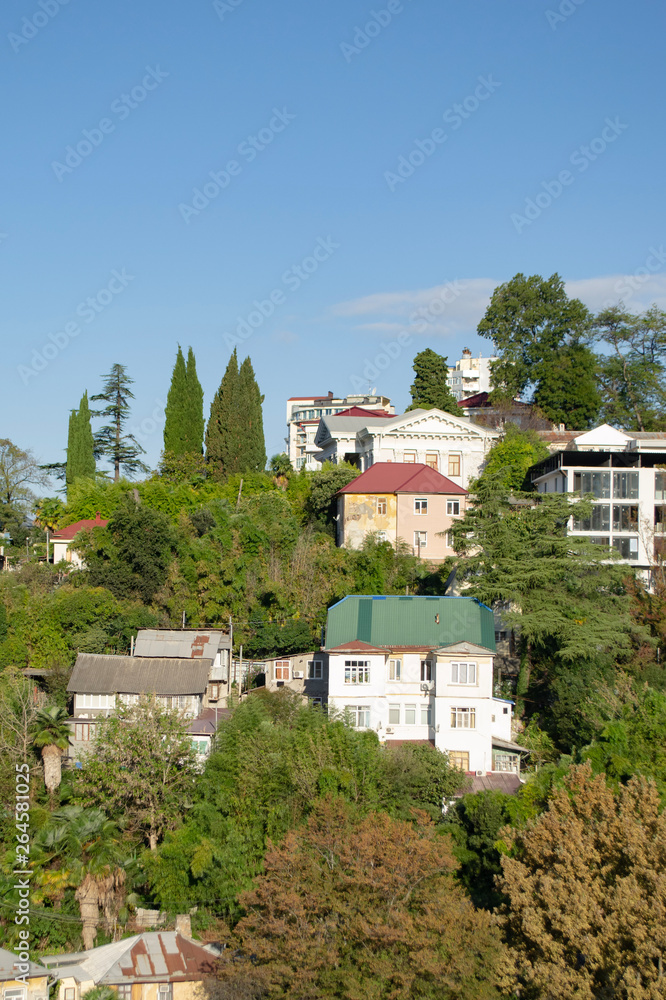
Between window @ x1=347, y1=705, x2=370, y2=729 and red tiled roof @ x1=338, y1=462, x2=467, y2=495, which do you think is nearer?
window @ x1=347, y1=705, x2=370, y2=729

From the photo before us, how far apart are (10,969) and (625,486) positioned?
29791 millimetres

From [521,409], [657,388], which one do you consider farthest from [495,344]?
[657,388]

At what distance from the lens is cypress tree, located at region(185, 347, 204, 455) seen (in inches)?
2010

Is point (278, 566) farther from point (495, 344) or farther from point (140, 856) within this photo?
point (495, 344)

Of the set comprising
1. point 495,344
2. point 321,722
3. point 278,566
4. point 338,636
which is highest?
point 495,344

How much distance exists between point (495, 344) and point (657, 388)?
9518mm

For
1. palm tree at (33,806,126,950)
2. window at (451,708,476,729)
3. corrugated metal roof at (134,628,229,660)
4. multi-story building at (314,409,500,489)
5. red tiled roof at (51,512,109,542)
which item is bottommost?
palm tree at (33,806,126,950)

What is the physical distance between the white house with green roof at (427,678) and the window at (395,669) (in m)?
0.03

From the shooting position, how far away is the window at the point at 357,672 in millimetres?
31406

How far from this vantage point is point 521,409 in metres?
53.5

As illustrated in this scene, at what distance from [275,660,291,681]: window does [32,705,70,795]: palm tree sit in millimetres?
8215

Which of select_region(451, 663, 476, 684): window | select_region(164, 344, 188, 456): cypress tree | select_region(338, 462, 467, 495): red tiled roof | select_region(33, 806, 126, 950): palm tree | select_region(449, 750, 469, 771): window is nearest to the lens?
select_region(33, 806, 126, 950): palm tree

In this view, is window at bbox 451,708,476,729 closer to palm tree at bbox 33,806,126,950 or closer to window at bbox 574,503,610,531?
palm tree at bbox 33,806,126,950

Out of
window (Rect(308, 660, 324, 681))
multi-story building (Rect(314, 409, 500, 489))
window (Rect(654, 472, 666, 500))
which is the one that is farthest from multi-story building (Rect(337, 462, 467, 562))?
window (Rect(654, 472, 666, 500))
